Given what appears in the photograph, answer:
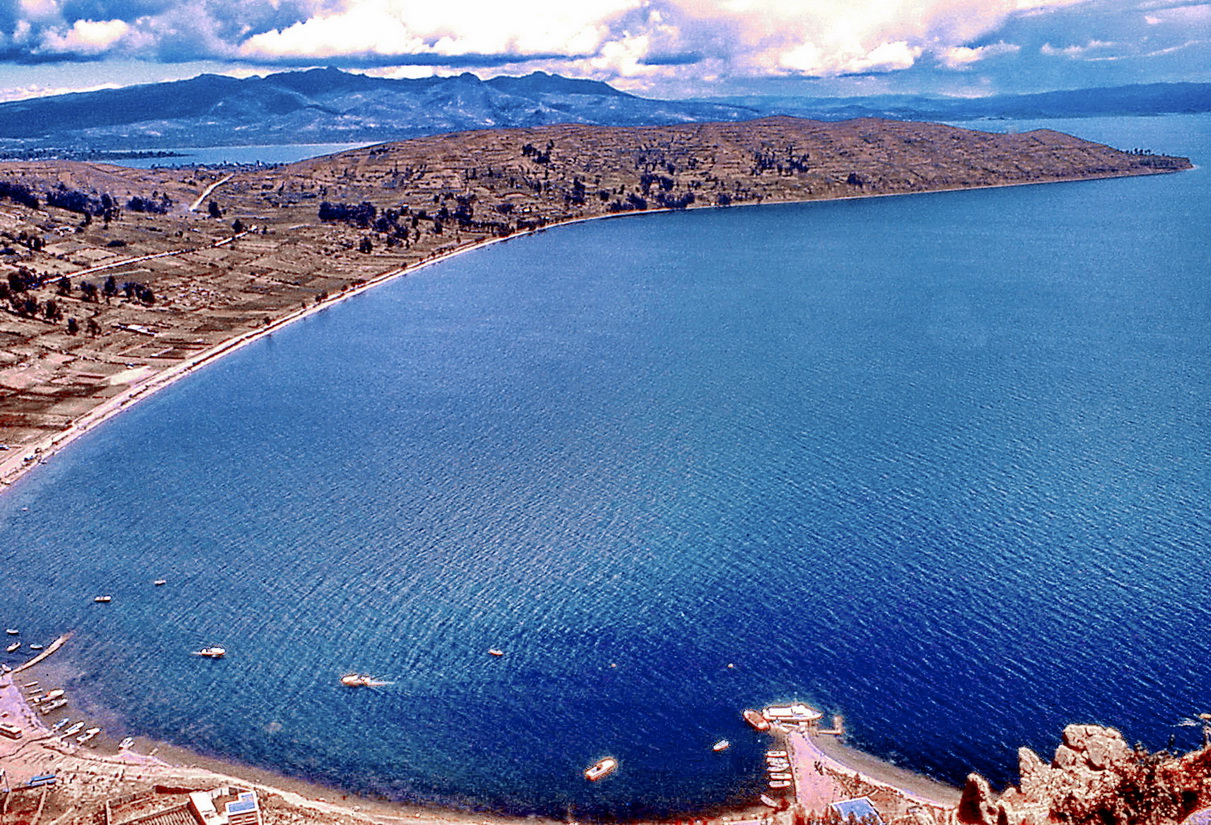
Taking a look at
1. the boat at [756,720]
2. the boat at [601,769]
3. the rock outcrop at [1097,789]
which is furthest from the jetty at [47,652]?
the rock outcrop at [1097,789]

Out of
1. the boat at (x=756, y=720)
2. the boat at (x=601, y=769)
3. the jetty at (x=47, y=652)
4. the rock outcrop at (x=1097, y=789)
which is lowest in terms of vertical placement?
the jetty at (x=47, y=652)

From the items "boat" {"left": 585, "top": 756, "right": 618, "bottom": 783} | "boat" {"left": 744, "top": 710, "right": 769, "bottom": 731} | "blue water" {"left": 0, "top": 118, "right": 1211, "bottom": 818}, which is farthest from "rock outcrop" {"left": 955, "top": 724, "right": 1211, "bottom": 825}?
"boat" {"left": 585, "top": 756, "right": 618, "bottom": 783}

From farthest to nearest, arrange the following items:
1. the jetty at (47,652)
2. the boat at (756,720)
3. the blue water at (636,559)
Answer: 1. the jetty at (47,652)
2. the blue water at (636,559)
3. the boat at (756,720)

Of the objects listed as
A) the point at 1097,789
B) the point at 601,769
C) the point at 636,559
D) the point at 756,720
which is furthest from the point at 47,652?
the point at 1097,789

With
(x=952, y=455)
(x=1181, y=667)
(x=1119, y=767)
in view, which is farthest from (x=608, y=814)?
(x=952, y=455)

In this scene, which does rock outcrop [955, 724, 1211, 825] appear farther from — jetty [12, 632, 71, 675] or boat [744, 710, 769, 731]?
jetty [12, 632, 71, 675]

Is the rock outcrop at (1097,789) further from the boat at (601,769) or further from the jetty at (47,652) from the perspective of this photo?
the jetty at (47,652)
